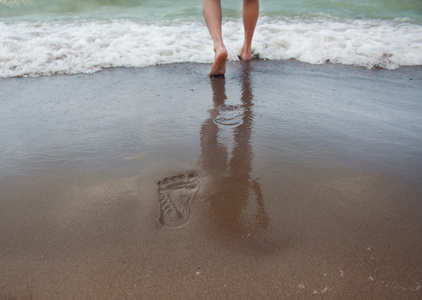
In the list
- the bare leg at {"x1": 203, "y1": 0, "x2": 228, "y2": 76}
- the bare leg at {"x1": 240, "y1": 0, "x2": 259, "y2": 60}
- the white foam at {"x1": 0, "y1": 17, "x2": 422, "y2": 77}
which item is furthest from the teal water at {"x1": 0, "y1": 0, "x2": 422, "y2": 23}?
the bare leg at {"x1": 203, "y1": 0, "x2": 228, "y2": 76}

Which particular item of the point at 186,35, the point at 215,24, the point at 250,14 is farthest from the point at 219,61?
the point at 186,35

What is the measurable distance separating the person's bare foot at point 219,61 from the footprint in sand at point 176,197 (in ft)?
4.74

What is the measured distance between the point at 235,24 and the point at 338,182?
15.0 feet

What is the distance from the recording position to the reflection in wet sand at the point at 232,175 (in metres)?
0.98

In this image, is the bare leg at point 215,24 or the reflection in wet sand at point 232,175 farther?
the bare leg at point 215,24

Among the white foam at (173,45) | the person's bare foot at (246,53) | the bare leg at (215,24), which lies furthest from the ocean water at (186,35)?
the bare leg at (215,24)

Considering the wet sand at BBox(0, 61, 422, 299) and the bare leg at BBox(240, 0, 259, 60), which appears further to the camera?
the bare leg at BBox(240, 0, 259, 60)

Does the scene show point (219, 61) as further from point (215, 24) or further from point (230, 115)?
point (230, 115)

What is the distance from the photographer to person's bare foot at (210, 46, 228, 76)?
238 cm

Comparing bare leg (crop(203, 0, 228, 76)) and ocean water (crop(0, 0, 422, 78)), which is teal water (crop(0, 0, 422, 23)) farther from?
bare leg (crop(203, 0, 228, 76))

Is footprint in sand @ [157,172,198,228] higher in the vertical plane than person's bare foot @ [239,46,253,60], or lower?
lower

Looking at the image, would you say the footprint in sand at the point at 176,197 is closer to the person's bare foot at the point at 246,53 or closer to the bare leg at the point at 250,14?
the bare leg at the point at 250,14

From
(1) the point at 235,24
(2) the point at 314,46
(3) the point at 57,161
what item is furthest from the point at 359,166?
(1) the point at 235,24

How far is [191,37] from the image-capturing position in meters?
4.04
